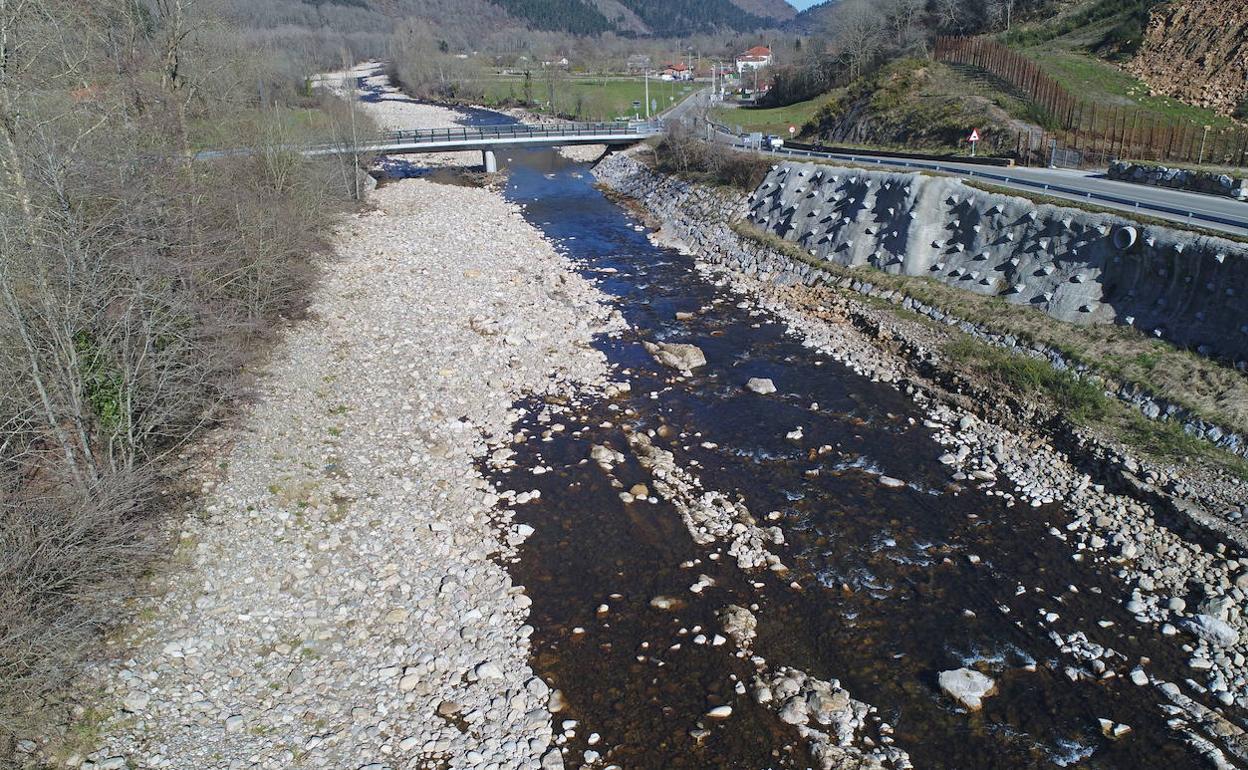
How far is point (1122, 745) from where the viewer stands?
444 inches

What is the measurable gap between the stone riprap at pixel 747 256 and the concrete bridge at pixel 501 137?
2726 millimetres

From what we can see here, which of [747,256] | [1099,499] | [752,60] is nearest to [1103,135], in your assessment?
[747,256]

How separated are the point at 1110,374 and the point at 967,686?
13149mm

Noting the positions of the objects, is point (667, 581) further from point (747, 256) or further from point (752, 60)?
point (752, 60)

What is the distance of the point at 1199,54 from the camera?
143ft

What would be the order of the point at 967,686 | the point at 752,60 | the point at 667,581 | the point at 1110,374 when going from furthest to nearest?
the point at 752,60
the point at 1110,374
the point at 667,581
the point at 967,686

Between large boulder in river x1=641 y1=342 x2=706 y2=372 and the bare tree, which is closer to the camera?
large boulder in river x1=641 y1=342 x2=706 y2=372

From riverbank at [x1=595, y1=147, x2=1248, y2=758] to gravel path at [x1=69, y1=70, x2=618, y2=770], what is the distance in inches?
378

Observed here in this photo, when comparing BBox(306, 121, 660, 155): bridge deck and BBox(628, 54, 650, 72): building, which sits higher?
BBox(628, 54, 650, 72): building

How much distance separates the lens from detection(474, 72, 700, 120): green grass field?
99.4m

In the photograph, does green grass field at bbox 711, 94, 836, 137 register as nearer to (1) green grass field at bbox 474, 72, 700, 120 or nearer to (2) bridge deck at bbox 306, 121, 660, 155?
(2) bridge deck at bbox 306, 121, 660, 155

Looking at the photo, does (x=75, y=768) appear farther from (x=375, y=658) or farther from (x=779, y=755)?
(x=779, y=755)

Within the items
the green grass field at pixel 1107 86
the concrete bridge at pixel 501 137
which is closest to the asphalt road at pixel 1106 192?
the green grass field at pixel 1107 86

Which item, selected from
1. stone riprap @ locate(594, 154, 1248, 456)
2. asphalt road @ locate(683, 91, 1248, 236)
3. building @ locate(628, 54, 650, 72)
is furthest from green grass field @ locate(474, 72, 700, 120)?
asphalt road @ locate(683, 91, 1248, 236)
